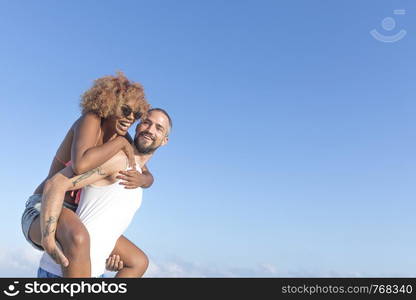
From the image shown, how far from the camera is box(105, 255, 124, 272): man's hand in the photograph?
7621 mm

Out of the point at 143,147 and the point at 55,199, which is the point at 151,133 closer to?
the point at 143,147

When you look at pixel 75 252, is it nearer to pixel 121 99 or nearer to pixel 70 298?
pixel 70 298

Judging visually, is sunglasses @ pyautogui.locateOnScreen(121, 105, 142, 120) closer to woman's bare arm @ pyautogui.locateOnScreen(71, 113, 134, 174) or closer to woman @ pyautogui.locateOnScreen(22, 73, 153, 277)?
woman @ pyautogui.locateOnScreen(22, 73, 153, 277)

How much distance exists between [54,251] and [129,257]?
1.74 meters

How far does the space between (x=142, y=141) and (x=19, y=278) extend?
8.40ft

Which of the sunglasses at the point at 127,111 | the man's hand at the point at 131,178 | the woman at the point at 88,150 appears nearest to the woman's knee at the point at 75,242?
the woman at the point at 88,150

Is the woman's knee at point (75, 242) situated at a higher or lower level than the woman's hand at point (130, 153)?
lower

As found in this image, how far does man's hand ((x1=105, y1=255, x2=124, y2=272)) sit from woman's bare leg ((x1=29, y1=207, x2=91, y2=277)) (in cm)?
126

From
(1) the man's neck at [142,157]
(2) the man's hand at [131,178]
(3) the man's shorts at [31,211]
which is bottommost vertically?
(3) the man's shorts at [31,211]

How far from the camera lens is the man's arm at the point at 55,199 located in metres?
6.21

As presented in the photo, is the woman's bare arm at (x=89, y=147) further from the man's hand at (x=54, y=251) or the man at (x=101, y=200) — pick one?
the man's hand at (x=54, y=251)

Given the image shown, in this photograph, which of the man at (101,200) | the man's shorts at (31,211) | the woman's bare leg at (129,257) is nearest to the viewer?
the man at (101,200)

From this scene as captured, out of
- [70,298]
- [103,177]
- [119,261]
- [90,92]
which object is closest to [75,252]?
[70,298]

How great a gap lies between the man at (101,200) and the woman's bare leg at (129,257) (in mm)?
723
